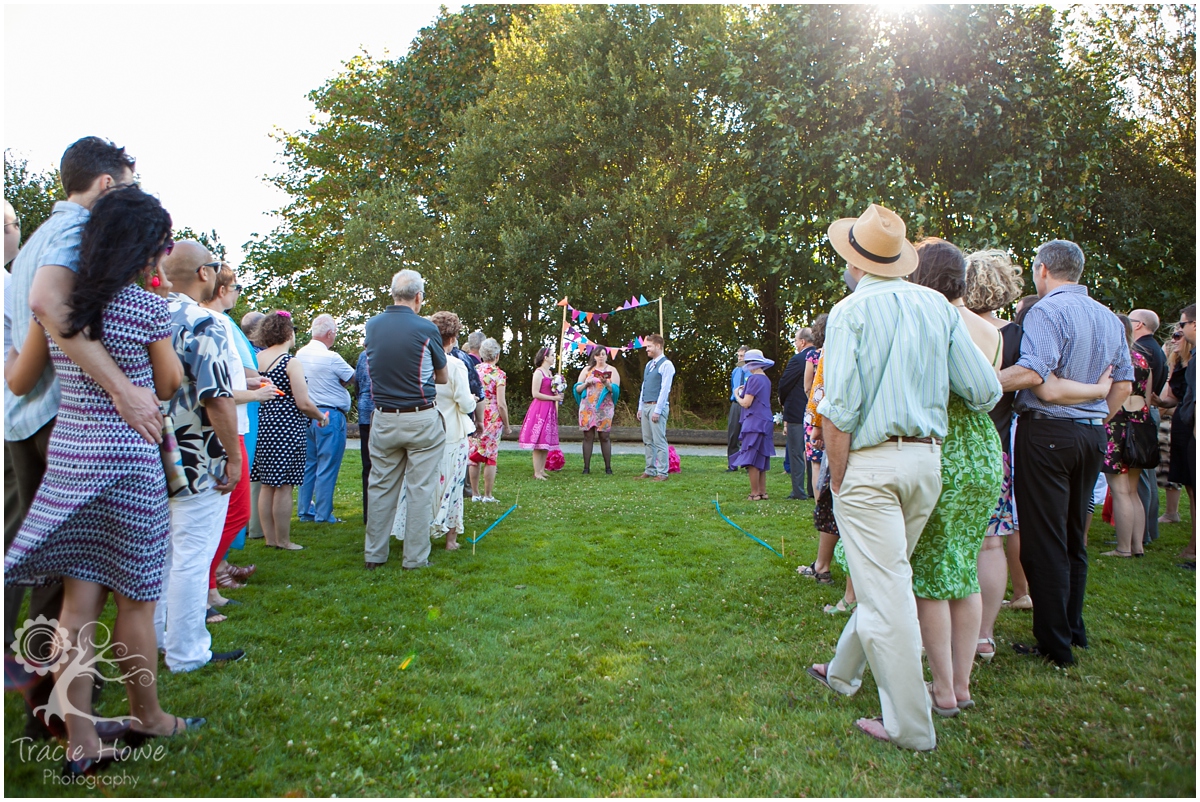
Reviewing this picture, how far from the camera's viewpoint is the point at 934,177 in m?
16.1

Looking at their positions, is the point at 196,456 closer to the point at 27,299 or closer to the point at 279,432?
the point at 27,299

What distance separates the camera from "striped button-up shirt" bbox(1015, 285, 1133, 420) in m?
3.47

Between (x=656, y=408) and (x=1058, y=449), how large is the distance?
6.92 meters

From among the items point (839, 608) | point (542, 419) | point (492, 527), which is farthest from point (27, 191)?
point (839, 608)

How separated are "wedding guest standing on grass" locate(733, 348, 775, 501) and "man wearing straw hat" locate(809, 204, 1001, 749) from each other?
554 centimetres

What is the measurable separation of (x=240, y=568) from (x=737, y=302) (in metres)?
16.4

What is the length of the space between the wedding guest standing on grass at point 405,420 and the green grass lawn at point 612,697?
0.87ft

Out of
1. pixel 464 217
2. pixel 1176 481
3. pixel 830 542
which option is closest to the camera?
pixel 830 542

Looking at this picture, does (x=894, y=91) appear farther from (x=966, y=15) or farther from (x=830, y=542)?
(x=830, y=542)

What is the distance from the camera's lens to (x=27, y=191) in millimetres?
18516

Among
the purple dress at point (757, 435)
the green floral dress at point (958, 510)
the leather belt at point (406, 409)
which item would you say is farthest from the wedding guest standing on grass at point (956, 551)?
the purple dress at point (757, 435)

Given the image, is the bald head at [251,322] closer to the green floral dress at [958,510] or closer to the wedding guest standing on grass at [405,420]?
the wedding guest standing on grass at [405,420]

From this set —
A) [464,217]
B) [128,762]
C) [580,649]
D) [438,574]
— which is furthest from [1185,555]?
[464,217]

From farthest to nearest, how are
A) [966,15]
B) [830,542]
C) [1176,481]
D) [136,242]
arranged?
[966,15] → [1176,481] → [830,542] → [136,242]
